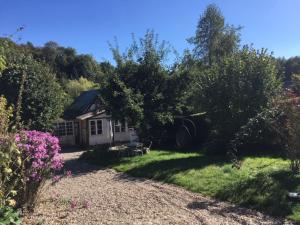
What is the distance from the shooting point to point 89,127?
2592 centimetres

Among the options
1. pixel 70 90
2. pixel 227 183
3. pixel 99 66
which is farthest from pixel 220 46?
pixel 227 183

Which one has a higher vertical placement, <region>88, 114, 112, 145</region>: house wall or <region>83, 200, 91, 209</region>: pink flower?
<region>88, 114, 112, 145</region>: house wall

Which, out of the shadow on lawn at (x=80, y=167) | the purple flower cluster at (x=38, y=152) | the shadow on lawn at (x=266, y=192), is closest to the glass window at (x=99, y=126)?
the shadow on lawn at (x=80, y=167)

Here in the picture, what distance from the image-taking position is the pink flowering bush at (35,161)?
7.55m

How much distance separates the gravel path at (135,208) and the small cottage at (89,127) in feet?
47.1

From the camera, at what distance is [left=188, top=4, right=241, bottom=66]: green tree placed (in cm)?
4284

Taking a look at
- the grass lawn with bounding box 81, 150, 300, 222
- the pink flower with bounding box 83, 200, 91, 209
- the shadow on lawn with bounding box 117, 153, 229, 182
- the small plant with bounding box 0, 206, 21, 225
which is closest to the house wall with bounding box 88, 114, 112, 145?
the grass lawn with bounding box 81, 150, 300, 222

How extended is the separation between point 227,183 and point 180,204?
1.82 meters

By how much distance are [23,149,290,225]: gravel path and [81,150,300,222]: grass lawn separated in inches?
15.0

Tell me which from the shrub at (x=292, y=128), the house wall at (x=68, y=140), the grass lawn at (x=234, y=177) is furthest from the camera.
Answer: the house wall at (x=68, y=140)

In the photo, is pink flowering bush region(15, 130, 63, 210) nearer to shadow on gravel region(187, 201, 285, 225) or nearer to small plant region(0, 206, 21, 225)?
small plant region(0, 206, 21, 225)

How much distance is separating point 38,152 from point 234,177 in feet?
17.3

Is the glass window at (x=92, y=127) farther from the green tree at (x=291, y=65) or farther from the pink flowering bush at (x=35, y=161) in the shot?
the green tree at (x=291, y=65)

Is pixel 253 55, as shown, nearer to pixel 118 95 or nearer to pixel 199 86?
pixel 199 86
